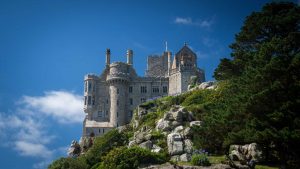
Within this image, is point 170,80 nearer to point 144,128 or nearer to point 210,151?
point 144,128

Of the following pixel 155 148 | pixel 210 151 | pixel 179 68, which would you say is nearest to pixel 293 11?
pixel 210 151

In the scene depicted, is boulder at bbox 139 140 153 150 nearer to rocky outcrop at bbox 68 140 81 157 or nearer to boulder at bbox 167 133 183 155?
boulder at bbox 167 133 183 155

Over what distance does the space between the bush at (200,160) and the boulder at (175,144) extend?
5.43 m

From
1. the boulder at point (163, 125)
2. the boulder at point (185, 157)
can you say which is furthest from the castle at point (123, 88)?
the boulder at point (185, 157)

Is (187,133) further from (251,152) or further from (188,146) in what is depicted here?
(251,152)

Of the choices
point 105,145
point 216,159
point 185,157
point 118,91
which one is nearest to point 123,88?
point 118,91

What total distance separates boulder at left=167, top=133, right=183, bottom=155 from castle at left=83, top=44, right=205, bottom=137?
42.9 meters

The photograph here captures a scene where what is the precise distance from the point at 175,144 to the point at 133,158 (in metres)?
5.74

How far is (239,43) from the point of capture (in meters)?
51.4

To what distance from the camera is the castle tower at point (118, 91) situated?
95.9 m

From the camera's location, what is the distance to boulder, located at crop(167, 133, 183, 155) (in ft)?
163

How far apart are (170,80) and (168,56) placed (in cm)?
1025

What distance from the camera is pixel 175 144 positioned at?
50250 millimetres

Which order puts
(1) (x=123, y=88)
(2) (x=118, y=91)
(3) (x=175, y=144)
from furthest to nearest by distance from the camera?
(1) (x=123, y=88), (2) (x=118, y=91), (3) (x=175, y=144)
